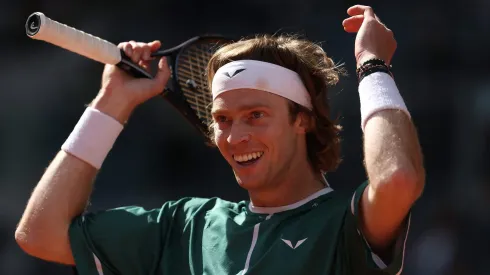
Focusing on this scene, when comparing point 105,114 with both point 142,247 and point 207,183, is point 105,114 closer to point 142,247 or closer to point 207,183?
point 142,247

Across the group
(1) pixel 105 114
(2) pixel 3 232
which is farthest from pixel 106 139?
(2) pixel 3 232

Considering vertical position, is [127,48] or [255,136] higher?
[127,48]

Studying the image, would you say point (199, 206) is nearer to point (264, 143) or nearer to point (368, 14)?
point (264, 143)

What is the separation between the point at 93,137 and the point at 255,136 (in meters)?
0.71

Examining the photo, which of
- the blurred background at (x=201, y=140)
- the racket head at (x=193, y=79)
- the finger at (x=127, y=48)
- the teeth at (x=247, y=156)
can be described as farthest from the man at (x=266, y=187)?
the blurred background at (x=201, y=140)

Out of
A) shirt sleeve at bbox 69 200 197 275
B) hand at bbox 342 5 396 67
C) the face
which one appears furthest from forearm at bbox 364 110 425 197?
shirt sleeve at bbox 69 200 197 275

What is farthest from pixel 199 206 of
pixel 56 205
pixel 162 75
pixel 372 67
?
pixel 372 67

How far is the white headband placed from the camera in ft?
10.6

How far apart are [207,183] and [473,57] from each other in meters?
2.51

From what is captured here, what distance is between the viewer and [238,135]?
3.16 m

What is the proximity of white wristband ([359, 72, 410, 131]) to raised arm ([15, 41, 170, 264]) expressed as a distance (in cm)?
106

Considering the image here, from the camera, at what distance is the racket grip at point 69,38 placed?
10.7 feet

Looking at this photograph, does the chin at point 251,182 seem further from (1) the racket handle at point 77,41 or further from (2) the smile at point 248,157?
(1) the racket handle at point 77,41

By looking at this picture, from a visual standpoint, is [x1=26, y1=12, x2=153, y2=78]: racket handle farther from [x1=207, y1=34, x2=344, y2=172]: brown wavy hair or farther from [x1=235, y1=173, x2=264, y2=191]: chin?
[x1=235, y1=173, x2=264, y2=191]: chin
